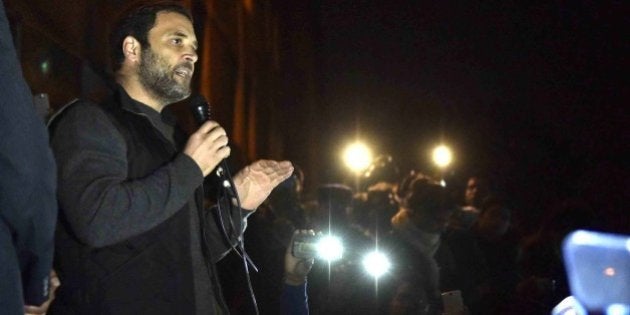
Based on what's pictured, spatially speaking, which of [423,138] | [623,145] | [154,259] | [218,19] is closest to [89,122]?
[154,259]

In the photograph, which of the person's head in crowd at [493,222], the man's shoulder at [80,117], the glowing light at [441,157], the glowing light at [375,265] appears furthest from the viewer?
the glowing light at [441,157]

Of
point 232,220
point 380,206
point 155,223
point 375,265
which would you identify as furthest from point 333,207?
point 155,223

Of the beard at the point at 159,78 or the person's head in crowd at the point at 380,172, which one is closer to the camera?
the beard at the point at 159,78

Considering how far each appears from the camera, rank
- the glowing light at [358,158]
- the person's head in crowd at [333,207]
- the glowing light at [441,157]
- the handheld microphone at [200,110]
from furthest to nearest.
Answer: the glowing light at [441,157]
the glowing light at [358,158]
the person's head in crowd at [333,207]
the handheld microphone at [200,110]

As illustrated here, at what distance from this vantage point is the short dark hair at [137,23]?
288 cm

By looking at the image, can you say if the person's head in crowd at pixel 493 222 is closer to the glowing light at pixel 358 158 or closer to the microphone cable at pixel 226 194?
the microphone cable at pixel 226 194

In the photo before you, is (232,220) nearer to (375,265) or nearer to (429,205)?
(375,265)

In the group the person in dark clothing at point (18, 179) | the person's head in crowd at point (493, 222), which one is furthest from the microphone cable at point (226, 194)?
the person's head in crowd at point (493, 222)

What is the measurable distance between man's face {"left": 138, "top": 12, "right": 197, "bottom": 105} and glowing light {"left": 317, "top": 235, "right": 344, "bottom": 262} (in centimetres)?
111

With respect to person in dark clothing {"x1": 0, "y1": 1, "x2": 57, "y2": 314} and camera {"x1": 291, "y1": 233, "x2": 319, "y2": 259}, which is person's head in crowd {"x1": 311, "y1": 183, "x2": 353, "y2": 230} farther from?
person in dark clothing {"x1": 0, "y1": 1, "x2": 57, "y2": 314}

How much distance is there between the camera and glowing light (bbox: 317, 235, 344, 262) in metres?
3.56

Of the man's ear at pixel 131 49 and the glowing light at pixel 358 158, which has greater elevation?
the man's ear at pixel 131 49

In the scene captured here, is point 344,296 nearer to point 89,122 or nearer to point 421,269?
point 421,269

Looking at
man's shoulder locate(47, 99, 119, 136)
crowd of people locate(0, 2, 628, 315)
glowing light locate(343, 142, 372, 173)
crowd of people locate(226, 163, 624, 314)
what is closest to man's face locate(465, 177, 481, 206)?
crowd of people locate(226, 163, 624, 314)
